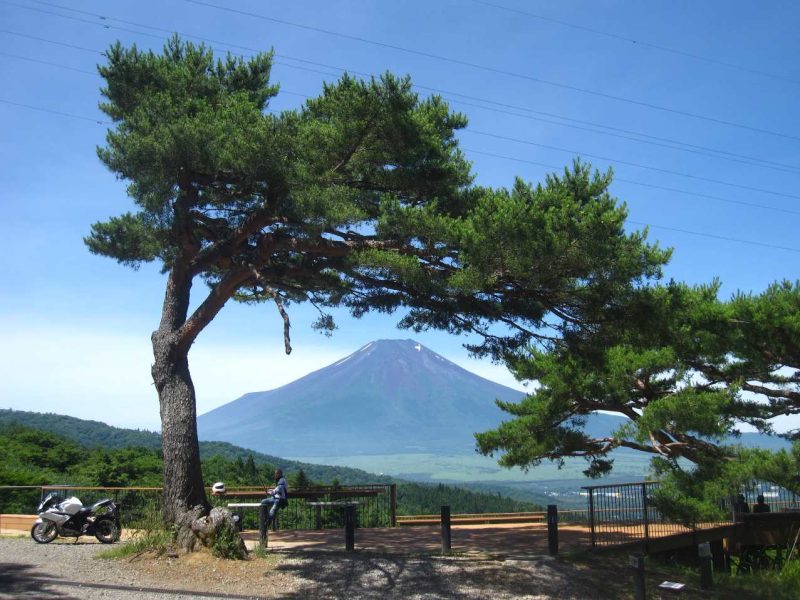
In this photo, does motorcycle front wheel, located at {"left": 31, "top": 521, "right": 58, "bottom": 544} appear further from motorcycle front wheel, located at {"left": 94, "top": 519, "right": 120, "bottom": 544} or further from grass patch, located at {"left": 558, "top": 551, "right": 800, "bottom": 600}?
grass patch, located at {"left": 558, "top": 551, "right": 800, "bottom": 600}

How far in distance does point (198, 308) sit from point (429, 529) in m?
7.69

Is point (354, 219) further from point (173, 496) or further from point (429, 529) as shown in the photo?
point (429, 529)

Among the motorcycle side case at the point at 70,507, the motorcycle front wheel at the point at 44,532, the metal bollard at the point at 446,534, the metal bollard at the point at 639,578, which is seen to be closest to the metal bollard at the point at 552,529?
the metal bollard at the point at 446,534

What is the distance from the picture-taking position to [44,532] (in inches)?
484

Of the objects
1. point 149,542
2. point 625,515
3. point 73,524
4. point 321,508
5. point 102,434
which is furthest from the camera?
point 102,434

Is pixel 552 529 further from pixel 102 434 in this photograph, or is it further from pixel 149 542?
pixel 102 434

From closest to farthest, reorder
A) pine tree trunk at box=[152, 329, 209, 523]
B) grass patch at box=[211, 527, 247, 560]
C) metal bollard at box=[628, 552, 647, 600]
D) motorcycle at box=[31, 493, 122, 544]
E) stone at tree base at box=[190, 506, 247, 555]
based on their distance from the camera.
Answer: metal bollard at box=[628, 552, 647, 600] < grass patch at box=[211, 527, 247, 560] < stone at tree base at box=[190, 506, 247, 555] < pine tree trunk at box=[152, 329, 209, 523] < motorcycle at box=[31, 493, 122, 544]

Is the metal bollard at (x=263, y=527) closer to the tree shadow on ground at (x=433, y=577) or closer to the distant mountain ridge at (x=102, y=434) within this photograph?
the tree shadow on ground at (x=433, y=577)

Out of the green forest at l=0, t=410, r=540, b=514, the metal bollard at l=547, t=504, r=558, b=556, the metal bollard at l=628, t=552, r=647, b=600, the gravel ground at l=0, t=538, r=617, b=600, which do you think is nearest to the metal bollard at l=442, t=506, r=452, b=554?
the gravel ground at l=0, t=538, r=617, b=600

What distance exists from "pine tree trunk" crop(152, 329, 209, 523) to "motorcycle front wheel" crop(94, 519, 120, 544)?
6.17ft

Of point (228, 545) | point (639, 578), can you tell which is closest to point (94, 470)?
point (228, 545)

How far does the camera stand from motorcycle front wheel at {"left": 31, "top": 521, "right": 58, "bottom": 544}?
12273 mm

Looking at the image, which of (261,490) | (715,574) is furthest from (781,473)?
(261,490)

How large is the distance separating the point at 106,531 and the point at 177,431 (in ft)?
9.15
